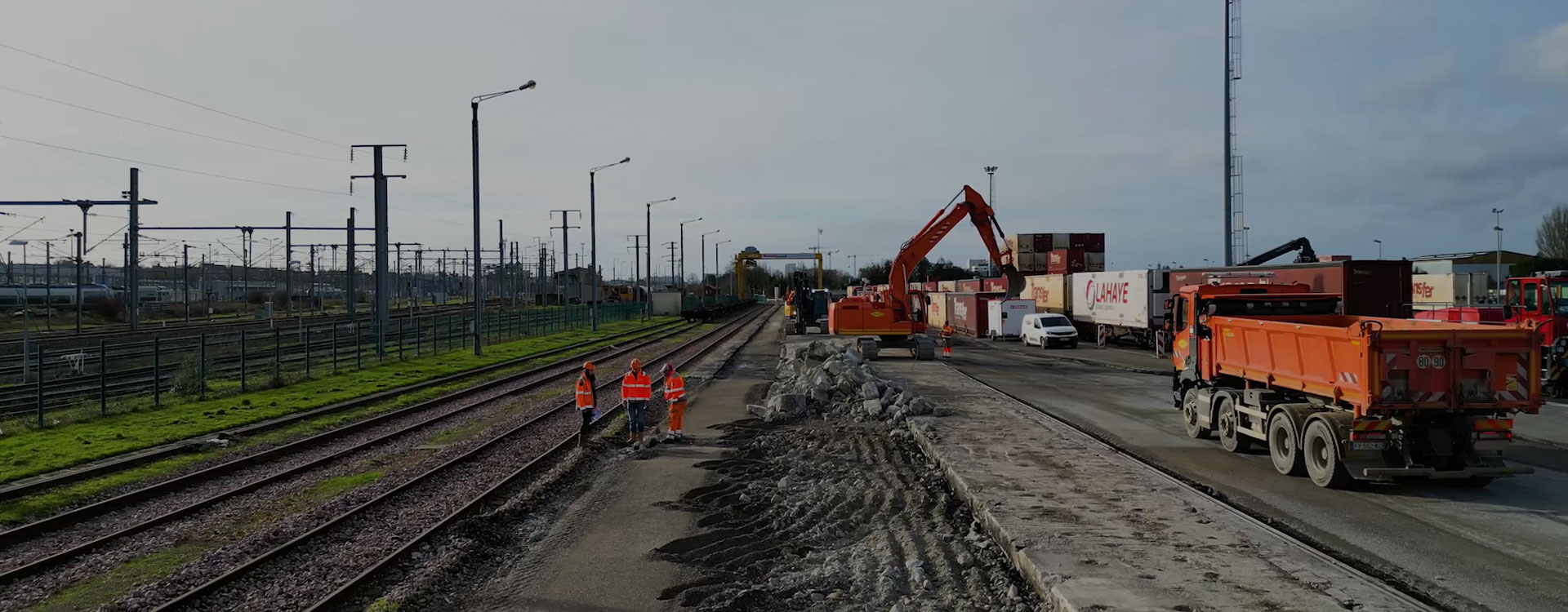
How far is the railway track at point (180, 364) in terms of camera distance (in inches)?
770

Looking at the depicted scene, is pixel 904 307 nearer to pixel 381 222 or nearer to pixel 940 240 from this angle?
pixel 940 240

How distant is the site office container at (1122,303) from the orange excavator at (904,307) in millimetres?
7382

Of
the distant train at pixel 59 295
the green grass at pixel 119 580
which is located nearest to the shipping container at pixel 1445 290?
the green grass at pixel 119 580

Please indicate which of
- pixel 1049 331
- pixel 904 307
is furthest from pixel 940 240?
pixel 1049 331

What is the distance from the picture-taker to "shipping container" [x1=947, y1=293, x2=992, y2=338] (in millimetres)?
48938

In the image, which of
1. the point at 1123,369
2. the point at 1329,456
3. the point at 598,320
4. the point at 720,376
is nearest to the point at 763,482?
the point at 1329,456

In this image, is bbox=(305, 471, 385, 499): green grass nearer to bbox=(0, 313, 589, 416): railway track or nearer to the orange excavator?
bbox=(0, 313, 589, 416): railway track

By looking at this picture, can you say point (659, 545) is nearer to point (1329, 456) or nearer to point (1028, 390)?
point (1329, 456)

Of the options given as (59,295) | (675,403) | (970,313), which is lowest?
(675,403)

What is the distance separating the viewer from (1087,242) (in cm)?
5809

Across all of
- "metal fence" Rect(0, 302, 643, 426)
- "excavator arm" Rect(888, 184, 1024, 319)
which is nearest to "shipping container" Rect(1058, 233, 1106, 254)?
"excavator arm" Rect(888, 184, 1024, 319)

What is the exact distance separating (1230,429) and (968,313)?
Result: 1483 inches

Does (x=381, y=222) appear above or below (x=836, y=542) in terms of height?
above

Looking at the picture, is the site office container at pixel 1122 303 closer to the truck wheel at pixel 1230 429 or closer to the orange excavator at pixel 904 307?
the orange excavator at pixel 904 307
